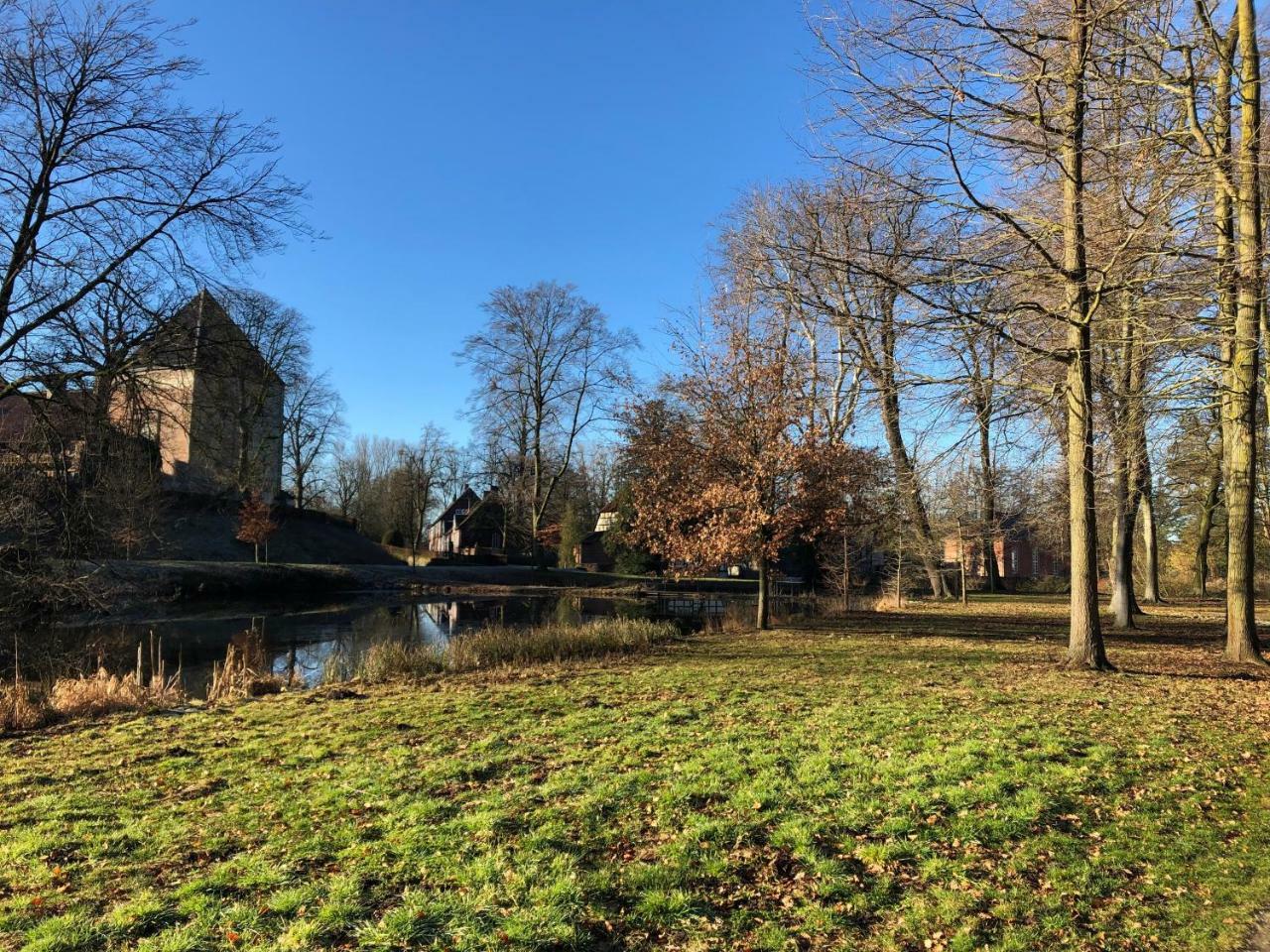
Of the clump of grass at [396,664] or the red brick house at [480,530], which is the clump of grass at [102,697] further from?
the red brick house at [480,530]

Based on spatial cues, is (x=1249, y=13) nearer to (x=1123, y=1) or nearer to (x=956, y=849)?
(x=1123, y=1)

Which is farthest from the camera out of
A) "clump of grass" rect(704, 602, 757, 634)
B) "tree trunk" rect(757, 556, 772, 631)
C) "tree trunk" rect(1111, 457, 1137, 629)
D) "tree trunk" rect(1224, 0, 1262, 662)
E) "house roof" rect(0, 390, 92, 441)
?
"clump of grass" rect(704, 602, 757, 634)

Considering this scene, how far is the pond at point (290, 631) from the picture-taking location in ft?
42.9

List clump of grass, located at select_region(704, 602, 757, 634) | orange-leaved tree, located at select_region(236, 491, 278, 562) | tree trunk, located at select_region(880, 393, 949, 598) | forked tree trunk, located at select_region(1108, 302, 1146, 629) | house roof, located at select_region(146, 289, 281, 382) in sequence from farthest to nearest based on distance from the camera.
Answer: orange-leaved tree, located at select_region(236, 491, 278, 562)
clump of grass, located at select_region(704, 602, 757, 634)
tree trunk, located at select_region(880, 393, 949, 598)
forked tree trunk, located at select_region(1108, 302, 1146, 629)
house roof, located at select_region(146, 289, 281, 382)

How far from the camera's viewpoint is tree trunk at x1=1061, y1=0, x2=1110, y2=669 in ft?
27.6

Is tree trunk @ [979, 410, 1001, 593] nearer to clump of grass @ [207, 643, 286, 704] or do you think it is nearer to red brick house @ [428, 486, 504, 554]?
clump of grass @ [207, 643, 286, 704]

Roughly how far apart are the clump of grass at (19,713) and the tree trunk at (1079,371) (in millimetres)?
12290

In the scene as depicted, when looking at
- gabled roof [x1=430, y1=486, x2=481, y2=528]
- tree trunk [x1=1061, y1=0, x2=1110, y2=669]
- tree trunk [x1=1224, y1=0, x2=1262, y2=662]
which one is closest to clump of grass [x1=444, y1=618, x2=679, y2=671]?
tree trunk [x1=1061, y1=0, x2=1110, y2=669]

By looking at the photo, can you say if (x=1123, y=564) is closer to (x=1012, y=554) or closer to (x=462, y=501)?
(x=1012, y=554)

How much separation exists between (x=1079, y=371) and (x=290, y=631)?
20.2 metres

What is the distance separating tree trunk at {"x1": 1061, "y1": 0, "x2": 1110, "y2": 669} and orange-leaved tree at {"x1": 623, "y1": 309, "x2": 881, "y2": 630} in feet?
19.1

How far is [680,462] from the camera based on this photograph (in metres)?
16.4

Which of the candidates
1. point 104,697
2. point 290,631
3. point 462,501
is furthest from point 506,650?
point 462,501

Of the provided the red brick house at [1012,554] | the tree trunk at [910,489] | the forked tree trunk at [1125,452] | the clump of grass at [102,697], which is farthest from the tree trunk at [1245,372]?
the clump of grass at [102,697]
